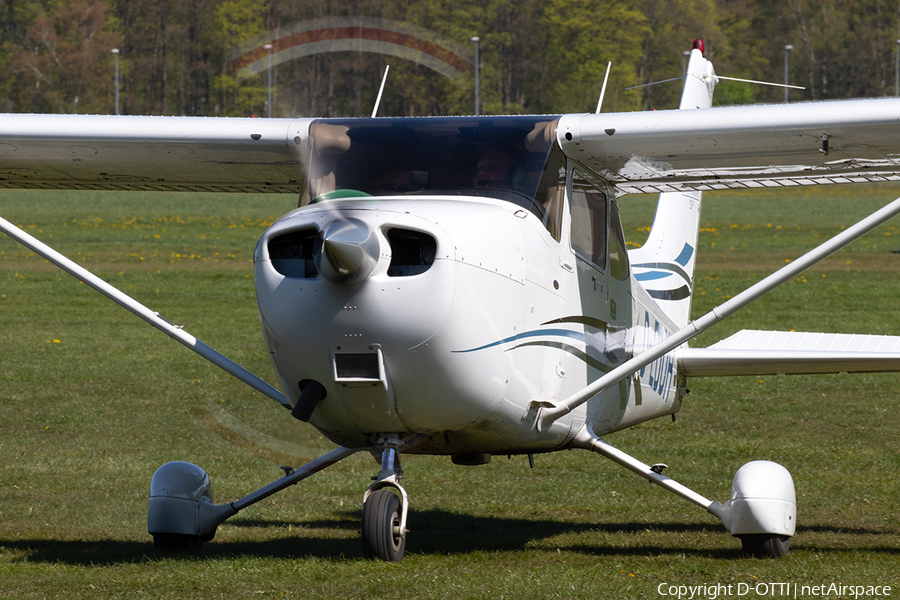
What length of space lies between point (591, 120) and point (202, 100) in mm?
3354

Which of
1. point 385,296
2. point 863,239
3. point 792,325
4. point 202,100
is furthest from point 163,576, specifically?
point 863,239

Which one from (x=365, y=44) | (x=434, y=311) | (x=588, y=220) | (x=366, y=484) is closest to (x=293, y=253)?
(x=434, y=311)

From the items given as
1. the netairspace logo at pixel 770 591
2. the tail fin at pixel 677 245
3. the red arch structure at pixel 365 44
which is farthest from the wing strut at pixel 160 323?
the tail fin at pixel 677 245

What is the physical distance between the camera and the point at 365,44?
5.29 metres

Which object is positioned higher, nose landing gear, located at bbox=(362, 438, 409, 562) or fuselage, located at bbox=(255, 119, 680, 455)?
fuselage, located at bbox=(255, 119, 680, 455)

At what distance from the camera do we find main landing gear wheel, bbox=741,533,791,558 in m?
6.34

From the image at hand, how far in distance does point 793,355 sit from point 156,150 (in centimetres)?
431

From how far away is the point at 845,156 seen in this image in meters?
6.92

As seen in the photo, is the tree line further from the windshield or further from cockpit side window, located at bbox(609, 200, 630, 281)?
cockpit side window, located at bbox(609, 200, 630, 281)

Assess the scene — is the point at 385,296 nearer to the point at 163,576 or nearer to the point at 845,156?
the point at 163,576

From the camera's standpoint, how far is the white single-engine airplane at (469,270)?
5.15 meters

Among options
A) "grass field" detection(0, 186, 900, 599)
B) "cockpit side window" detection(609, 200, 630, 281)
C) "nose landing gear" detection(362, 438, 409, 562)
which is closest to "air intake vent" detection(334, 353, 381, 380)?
"nose landing gear" detection(362, 438, 409, 562)

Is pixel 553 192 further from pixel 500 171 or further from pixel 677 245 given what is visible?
pixel 677 245

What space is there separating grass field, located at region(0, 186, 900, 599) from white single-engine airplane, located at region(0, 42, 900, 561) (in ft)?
1.45
